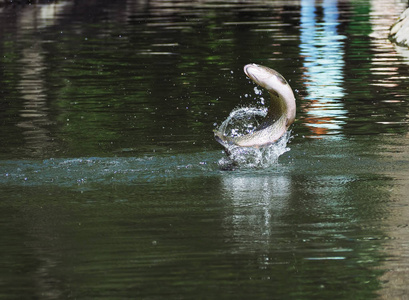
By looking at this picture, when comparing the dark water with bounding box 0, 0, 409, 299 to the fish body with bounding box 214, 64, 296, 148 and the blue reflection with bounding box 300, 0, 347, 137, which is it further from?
the fish body with bounding box 214, 64, 296, 148

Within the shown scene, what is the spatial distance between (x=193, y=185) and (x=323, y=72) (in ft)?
37.5

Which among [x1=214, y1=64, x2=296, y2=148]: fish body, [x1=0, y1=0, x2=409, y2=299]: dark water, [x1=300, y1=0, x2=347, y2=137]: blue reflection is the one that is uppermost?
[x1=214, y1=64, x2=296, y2=148]: fish body

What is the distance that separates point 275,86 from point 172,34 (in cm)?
→ 2223

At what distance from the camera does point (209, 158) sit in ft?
41.1

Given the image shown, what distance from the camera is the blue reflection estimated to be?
15.5m

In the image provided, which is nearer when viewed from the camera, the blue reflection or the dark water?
the dark water

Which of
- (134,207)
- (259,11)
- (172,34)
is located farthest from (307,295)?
(259,11)

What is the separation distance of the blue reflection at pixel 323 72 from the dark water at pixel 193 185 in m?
0.08

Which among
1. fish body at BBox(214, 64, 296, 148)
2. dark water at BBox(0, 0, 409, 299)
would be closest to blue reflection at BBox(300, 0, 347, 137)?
dark water at BBox(0, 0, 409, 299)

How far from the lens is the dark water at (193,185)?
25.8 feet

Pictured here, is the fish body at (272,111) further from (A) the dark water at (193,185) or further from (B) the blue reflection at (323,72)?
(B) the blue reflection at (323,72)

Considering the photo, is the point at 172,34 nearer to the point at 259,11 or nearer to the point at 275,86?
the point at 259,11

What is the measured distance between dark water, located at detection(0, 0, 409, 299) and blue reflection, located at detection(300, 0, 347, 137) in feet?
0.27

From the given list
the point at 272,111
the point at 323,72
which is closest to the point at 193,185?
the point at 272,111
